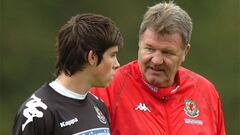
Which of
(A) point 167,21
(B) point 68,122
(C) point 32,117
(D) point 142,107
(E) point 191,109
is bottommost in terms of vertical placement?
(E) point 191,109

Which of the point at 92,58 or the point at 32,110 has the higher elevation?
the point at 92,58

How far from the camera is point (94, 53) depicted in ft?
17.0

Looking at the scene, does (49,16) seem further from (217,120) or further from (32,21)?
(217,120)

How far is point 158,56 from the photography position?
573 centimetres

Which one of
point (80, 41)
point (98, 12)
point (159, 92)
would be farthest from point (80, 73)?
point (98, 12)

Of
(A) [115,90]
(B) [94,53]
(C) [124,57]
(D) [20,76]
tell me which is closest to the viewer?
(B) [94,53]

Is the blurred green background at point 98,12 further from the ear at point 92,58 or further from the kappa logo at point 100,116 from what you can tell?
the ear at point 92,58

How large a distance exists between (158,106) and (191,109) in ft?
0.79

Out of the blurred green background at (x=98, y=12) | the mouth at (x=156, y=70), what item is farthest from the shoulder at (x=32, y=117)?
the blurred green background at (x=98, y=12)

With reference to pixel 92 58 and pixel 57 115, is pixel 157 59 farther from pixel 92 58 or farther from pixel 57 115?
pixel 57 115

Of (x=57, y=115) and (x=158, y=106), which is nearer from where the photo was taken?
(x=57, y=115)

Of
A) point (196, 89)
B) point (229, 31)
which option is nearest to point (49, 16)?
point (229, 31)

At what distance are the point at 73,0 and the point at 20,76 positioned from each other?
199cm

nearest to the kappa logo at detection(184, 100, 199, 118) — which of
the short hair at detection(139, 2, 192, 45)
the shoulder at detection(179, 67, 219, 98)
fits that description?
the shoulder at detection(179, 67, 219, 98)
